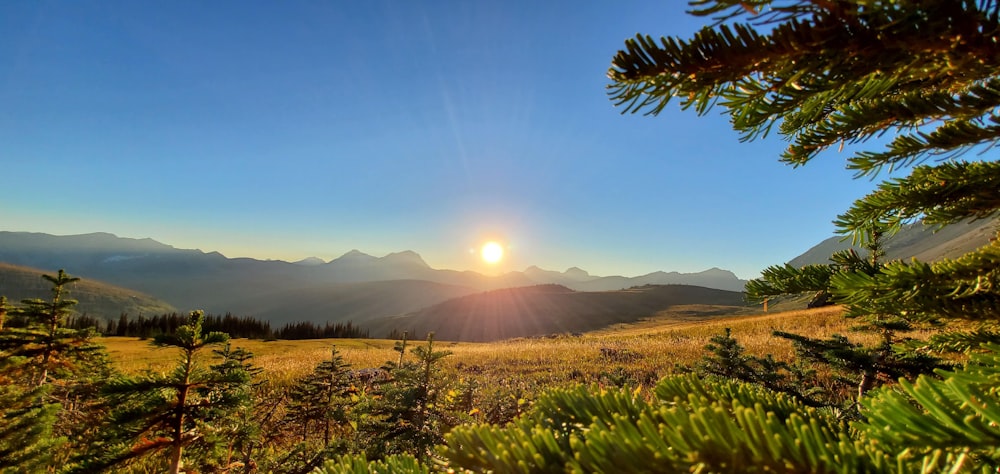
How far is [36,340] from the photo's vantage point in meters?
5.98

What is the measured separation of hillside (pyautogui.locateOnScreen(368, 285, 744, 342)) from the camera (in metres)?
109

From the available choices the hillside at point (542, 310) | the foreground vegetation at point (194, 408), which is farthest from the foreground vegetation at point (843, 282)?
the hillside at point (542, 310)

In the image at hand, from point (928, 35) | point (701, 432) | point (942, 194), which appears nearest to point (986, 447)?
point (701, 432)

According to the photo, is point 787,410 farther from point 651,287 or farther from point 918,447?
point 651,287

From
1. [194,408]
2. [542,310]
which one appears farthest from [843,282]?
[542,310]

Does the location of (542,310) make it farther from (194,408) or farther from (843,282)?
(843,282)

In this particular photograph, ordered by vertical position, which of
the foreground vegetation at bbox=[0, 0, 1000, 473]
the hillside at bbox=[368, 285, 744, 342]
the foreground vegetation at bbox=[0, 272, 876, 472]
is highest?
the foreground vegetation at bbox=[0, 0, 1000, 473]

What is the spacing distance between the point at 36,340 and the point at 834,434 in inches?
370

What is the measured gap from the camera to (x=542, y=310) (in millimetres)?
127250

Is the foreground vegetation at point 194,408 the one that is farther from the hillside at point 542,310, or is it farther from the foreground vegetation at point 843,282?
the hillside at point 542,310

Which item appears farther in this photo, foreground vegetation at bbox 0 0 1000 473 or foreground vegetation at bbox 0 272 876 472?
foreground vegetation at bbox 0 272 876 472

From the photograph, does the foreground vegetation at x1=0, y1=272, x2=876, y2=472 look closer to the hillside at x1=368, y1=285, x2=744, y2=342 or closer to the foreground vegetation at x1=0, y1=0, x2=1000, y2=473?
the foreground vegetation at x1=0, y1=0, x2=1000, y2=473

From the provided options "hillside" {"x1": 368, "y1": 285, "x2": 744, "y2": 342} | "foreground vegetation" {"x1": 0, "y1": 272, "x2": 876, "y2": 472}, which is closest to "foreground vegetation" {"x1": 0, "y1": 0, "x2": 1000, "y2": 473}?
"foreground vegetation" {"x1": 0, "y1": 272, "x2": 876, "y2": 472}

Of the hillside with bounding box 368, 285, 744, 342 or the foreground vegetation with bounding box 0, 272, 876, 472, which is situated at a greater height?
the foreground vegetation with bounding box 0, 272, 876, 472
